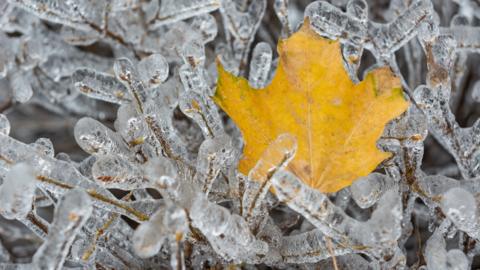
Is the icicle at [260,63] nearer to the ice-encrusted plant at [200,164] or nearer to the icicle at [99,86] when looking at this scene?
the ice-encrusted plant at [200,164]

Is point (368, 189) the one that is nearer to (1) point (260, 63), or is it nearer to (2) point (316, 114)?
(2) point (316, 114)

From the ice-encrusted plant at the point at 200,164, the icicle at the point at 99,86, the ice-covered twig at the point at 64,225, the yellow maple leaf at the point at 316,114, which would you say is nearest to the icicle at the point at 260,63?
the ice-encrusted plant at the point at 200,164

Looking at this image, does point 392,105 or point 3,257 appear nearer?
point 392,105

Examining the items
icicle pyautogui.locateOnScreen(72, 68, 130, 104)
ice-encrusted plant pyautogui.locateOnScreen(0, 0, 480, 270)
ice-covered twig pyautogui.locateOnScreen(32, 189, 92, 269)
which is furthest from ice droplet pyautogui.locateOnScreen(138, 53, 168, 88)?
ice-covered twig pyautogui.locateOnScreen(32, 189, 92, 269)

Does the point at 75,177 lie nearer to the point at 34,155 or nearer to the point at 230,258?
Result: the point at 34,155

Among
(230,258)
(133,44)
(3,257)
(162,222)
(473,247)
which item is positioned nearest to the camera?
(162,222)

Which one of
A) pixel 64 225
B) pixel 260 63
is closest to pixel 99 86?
pixel 260 63

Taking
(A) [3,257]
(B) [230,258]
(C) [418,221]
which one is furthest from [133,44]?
(C) [418,221]
